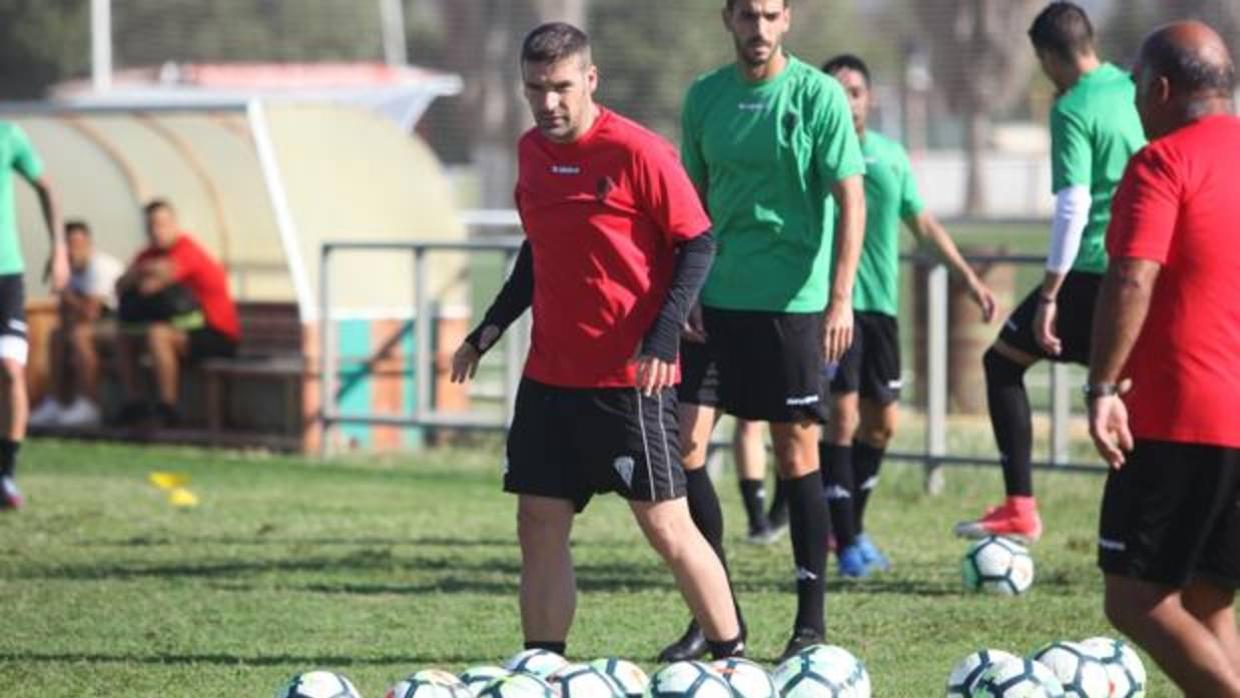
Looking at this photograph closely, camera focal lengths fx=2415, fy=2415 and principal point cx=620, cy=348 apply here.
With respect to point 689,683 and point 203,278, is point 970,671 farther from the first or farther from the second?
point 203,278

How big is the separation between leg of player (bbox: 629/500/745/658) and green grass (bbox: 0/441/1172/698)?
569mm

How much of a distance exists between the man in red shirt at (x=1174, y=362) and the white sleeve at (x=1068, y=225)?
3281 mm

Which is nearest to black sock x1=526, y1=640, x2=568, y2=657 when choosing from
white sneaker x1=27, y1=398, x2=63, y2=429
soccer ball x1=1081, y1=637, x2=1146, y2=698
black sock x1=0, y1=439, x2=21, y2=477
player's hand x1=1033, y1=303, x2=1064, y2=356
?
soccer ball x1=1081, y1=637, x2=1146, y2=698

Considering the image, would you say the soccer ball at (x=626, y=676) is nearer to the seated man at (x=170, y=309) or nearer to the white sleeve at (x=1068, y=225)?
the white sleeve at (x=1068, y=225)

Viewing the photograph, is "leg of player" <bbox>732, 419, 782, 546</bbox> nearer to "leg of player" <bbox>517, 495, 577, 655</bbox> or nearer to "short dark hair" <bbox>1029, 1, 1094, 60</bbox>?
"short dark hair" <bbox>1029, 1, 1094, 60</bbox>

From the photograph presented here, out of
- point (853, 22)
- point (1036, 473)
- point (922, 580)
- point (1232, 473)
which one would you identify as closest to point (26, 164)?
point (922, 580)

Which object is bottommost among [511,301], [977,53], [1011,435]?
[1011,435]

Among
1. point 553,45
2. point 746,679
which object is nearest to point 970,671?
point 746,679

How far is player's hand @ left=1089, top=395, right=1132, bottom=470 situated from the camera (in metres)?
5.88

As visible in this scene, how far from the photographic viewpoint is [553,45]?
7.10 meters

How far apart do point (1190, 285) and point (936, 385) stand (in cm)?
827

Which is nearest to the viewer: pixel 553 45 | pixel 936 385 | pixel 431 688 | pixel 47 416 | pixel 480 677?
pixel 431 688

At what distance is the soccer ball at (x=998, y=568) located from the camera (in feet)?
31.9

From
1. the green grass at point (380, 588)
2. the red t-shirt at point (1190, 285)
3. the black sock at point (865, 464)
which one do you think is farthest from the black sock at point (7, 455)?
the red t-shirt at point (1190, 285)
